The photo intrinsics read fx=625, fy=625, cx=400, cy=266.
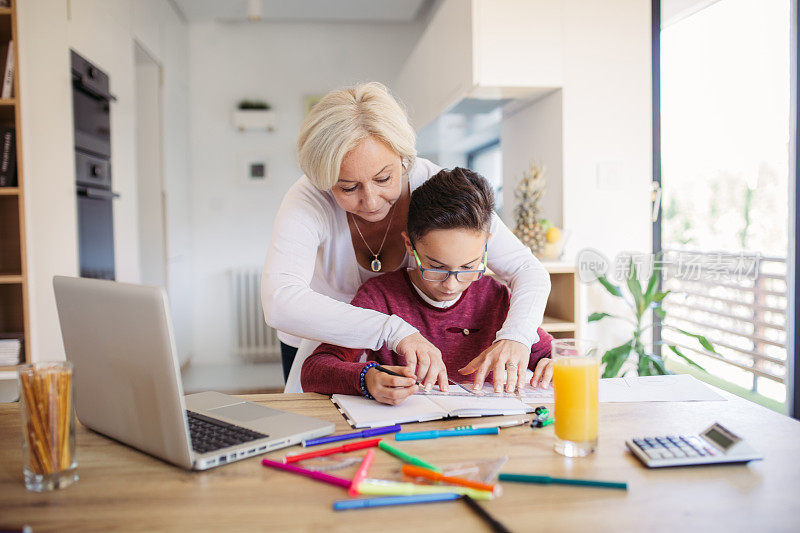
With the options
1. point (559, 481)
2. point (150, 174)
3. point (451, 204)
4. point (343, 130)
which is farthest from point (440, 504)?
point (150, 174)

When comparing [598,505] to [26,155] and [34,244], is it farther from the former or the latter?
[34,244]

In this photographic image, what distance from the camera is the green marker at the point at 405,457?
794 millimetres

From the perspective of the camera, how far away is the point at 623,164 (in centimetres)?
301

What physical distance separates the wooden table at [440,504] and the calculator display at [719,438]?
4cm

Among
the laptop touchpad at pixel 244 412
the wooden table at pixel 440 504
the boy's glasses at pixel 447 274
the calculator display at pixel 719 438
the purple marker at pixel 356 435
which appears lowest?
the wooden table at pixel 440 504

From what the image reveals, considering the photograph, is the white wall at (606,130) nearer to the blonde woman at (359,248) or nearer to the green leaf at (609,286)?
the green leaf at (609,286)

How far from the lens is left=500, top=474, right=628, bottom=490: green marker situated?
29.5 inches

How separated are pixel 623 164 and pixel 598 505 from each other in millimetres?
2575

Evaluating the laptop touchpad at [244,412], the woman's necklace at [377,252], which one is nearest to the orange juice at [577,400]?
the laptop touchpad at [244,412]

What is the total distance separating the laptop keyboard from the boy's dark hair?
2.03 ft

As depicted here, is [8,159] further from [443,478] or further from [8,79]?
[443,478]

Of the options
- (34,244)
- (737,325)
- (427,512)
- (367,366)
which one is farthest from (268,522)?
(737,325)

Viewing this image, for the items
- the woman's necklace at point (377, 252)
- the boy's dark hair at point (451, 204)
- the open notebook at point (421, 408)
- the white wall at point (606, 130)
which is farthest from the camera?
the white wall at point (606, 130)

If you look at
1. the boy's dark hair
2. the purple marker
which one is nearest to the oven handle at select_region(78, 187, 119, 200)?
the boy's dark hair
